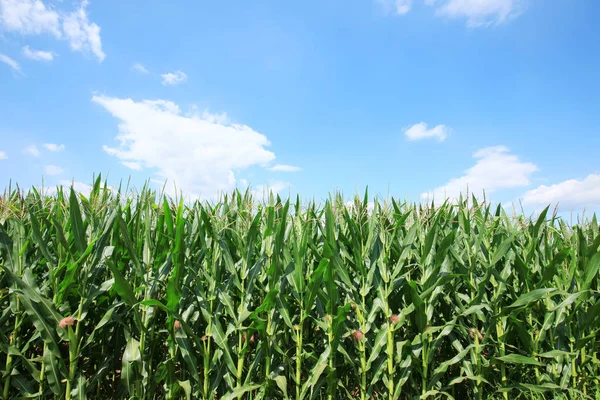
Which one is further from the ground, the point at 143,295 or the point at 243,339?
the point at 143,295

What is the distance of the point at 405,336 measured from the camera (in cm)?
313

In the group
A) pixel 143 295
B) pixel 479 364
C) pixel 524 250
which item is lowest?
pixel 479 364

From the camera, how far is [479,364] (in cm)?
298

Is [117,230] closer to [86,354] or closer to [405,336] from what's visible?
[86,354]

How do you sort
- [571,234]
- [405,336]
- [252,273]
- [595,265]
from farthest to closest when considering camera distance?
1. [571,234]
2. [595,265]
3. [405,336]
4. [252,273]

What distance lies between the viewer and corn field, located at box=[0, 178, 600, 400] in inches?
107

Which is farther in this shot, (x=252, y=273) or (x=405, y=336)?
(x=405, y=336)

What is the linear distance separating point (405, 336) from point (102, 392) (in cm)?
264

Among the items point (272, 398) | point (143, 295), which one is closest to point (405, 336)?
point (272, 398)

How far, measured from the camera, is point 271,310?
2773 millimetres

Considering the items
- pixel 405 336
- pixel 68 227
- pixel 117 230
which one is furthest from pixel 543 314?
pixel 68 227

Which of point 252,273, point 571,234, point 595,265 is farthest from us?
point 571,234

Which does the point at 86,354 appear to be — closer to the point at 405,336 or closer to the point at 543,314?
the point at 405,336

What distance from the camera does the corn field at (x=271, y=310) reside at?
2723mm
